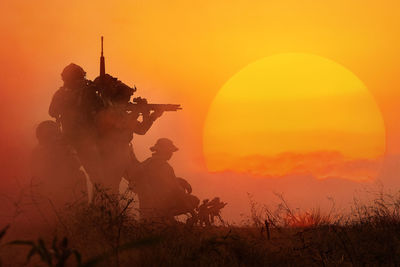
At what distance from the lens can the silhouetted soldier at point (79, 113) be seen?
12.7m

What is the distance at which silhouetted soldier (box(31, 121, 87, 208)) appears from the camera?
11.8 meters

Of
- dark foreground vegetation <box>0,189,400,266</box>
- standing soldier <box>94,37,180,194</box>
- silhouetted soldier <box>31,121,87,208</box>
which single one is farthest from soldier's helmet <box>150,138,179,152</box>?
dark foreground vegetation <box>0,189,400,266</box>

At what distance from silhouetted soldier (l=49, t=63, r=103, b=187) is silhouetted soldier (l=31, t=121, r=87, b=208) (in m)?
0.36

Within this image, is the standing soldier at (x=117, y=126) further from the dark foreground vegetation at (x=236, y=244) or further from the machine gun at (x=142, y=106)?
the dark foreground vegetation at (x=236, y=244)

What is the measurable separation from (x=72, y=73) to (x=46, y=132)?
163cm

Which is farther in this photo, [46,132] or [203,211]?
[203,211]

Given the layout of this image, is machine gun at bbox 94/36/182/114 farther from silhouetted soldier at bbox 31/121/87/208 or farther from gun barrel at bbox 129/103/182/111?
silhouetted soldier at bbox 31/121/87/208

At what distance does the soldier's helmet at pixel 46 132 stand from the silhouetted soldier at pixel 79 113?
0.35m

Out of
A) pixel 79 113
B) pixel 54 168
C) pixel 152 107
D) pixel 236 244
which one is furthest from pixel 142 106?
pixel 236 244

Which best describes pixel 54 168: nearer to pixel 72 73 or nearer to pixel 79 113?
pixel 79 113

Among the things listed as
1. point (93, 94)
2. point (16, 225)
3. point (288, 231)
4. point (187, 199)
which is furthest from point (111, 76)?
point (288, 231)

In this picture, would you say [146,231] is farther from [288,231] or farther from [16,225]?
[16,225]

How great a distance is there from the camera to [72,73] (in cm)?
1284

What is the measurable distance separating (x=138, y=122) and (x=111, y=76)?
1397 mm
